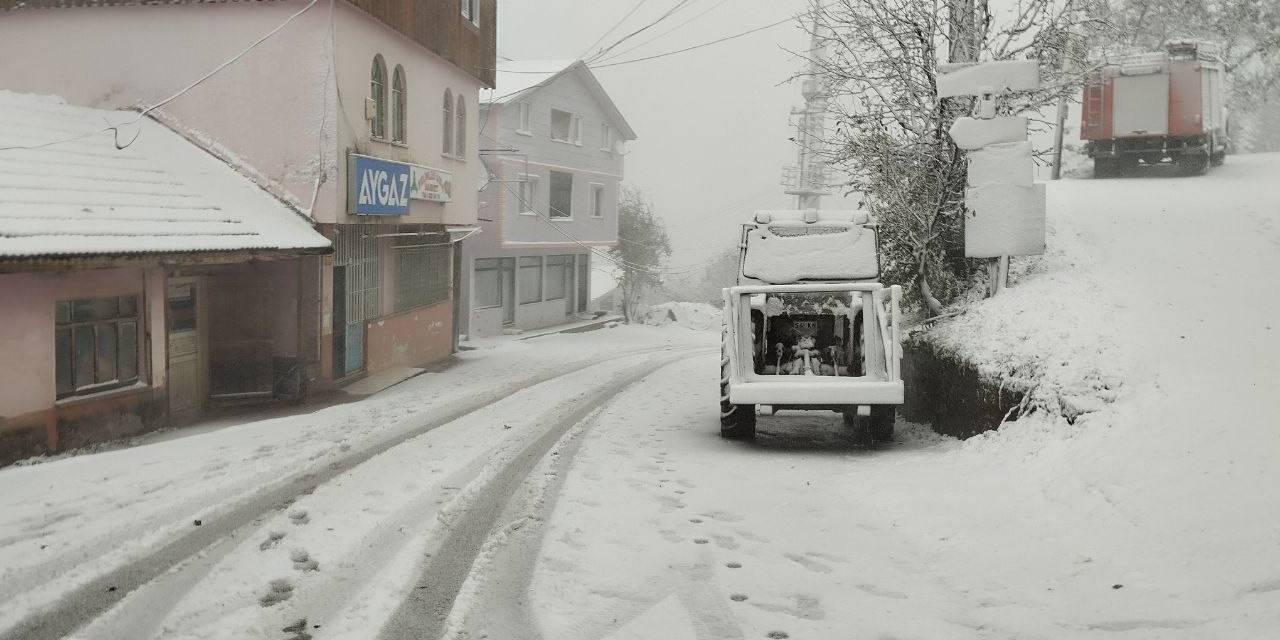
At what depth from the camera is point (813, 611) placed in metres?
5.53

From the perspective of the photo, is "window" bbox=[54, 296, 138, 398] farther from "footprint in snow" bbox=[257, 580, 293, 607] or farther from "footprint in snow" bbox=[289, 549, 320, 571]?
"footprint in snow" bbox=[257, 580, 293, 607]

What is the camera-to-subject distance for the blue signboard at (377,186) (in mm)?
16422

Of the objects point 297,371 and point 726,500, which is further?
point 297,371

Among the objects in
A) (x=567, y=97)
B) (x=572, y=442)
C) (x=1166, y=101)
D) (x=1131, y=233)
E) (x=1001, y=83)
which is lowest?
(x=572, y=442)

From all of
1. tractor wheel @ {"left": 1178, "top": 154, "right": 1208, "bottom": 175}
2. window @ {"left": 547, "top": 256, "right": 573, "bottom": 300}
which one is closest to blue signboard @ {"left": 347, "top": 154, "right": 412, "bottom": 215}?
tractor wheel @ {"left": 1178, "top": 154, "right": 1208, "bottom": 175}

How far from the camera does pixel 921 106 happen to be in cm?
1480

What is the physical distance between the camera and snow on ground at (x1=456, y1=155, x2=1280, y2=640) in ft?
17.6

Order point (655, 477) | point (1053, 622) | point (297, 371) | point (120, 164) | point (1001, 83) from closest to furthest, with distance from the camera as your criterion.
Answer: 1. point (1053, 622)
2. point (655, 477)
3. point (1001, 83)
4. point (120, 164)
5. point (297, 371)

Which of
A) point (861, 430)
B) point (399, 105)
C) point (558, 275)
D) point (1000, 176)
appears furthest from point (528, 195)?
point (861, 430)

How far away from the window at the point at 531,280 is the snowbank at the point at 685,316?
8.23m

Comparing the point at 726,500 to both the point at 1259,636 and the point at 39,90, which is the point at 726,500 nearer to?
the point at 1259,636

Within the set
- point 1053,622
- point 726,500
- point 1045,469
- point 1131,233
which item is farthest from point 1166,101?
point 1053,622

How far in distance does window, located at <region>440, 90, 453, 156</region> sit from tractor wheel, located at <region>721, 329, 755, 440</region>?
41.8ft

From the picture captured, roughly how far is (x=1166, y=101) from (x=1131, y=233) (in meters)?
8.80
